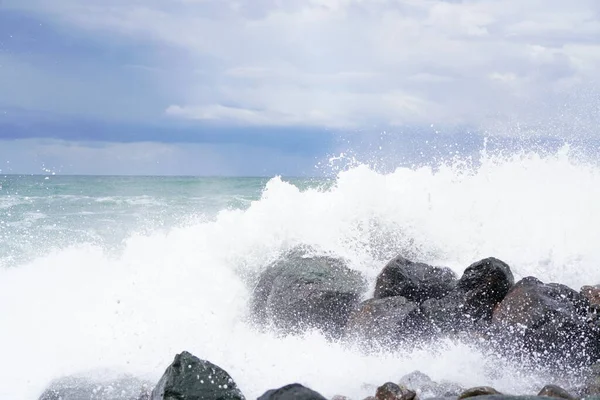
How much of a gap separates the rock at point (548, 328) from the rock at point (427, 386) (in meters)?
1.12

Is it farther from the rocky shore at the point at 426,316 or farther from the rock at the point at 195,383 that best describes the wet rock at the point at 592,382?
the rock at the point at 195,383

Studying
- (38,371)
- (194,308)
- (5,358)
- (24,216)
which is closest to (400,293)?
(194,308)

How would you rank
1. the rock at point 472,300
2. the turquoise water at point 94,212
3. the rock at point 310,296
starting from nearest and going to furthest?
the rock at point 472,300
the rock at point 310,296
the turquoise water at point 94,212

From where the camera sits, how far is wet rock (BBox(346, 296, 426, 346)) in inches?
262

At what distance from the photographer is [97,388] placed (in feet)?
19.7

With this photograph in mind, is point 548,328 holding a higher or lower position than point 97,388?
higher

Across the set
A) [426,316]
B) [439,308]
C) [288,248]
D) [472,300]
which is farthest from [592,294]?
[288,248]

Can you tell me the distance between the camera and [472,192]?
10930 millimetres

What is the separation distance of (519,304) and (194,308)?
402 cm

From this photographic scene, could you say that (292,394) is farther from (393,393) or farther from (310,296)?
(310,296)

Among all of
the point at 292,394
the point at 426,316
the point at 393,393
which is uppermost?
the point at 292,394

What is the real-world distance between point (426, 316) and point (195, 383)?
3.41m

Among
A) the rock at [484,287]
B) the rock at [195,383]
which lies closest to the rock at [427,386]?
the rock at [484,287]

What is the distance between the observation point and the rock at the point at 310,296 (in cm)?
727
